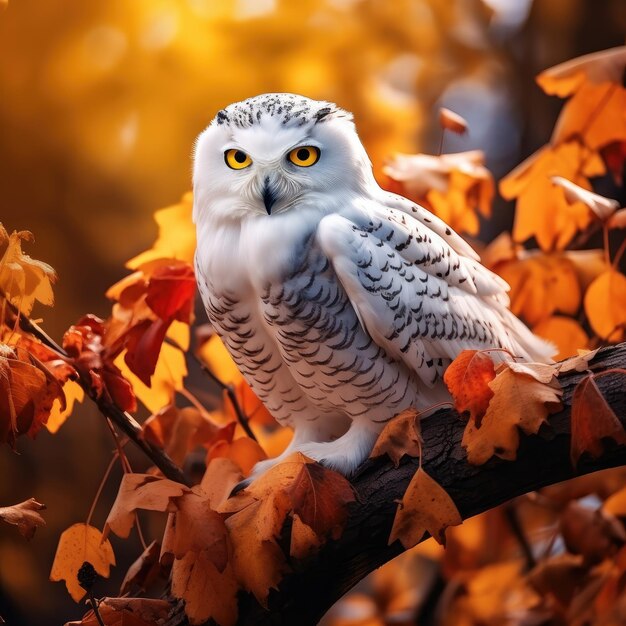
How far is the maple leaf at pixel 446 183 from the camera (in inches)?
39.2

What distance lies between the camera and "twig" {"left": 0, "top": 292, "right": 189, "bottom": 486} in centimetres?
80

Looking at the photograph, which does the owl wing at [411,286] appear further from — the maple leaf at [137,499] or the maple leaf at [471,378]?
the maple leaf at [137,499]

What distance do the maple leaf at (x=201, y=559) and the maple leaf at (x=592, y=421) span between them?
0.32 metres

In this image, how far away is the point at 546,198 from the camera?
3.31 feet

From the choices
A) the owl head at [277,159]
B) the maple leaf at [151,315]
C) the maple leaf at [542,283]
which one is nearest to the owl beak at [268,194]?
the owl head at [277,159]

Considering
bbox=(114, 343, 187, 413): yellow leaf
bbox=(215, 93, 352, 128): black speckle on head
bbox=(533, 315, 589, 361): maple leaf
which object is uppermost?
bbox=(215, 93, 352, 128): black speckle on head

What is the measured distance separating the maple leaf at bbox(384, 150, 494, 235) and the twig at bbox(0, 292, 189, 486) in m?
0.45

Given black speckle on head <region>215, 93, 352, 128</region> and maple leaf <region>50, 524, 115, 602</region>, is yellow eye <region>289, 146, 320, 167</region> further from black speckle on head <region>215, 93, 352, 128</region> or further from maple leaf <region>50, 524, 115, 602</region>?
maple leaf <region>50, 524, 115, 602</region>

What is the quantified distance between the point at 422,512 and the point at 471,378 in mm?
124

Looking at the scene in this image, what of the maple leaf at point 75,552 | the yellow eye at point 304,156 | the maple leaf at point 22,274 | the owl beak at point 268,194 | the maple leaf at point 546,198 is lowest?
the maple leaf at point 75,552

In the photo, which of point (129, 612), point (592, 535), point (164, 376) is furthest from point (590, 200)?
point (129, 612)

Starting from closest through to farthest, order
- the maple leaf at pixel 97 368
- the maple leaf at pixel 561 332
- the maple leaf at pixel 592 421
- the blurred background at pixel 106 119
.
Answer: the maple leaf at pixel 592 421 < the maple leaf at pixel 97 368 < the maple leaf at pixel 561 332 < the blurred background at pixel 106 119

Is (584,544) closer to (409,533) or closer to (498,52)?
(409,533)

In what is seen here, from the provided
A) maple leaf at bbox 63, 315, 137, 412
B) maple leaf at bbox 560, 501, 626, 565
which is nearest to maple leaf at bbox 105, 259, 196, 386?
maple leaf at bbox 63, 315, 137, 412
